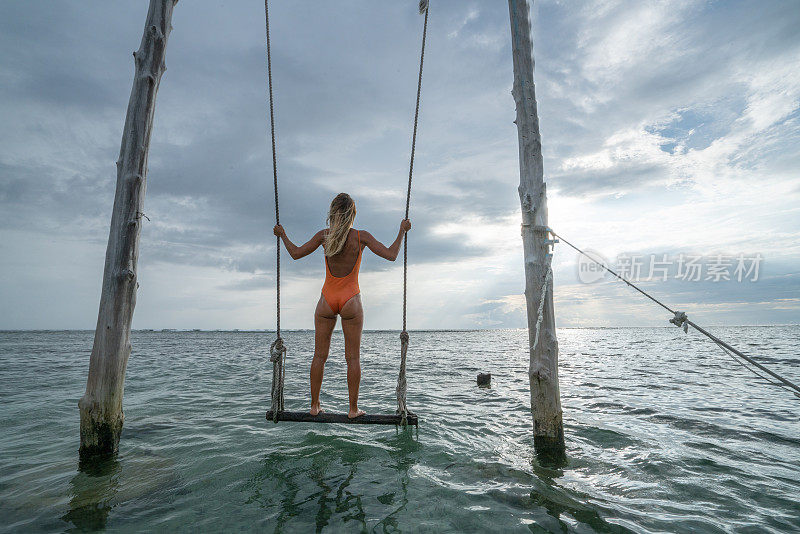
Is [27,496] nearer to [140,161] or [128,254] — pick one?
[128,254]

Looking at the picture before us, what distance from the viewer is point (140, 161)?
16.7 ft

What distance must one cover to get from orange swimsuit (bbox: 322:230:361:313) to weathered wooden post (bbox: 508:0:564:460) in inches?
94.0

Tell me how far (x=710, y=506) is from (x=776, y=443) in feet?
11.6

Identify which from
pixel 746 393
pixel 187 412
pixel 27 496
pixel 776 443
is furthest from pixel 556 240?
pixel 746 393

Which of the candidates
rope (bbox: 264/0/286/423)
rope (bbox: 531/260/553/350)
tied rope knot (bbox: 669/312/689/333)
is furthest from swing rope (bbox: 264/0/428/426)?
Answer: tied rope knot (bbox: 669/312/689/333)

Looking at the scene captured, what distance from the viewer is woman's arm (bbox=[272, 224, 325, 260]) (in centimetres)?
517

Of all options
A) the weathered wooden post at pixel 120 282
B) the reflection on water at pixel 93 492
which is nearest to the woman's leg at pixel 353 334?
the reflection on water at pixel 93 492

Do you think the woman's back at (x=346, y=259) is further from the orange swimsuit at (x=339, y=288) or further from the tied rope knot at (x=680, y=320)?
the tied rope knot at (x=680, y=320)

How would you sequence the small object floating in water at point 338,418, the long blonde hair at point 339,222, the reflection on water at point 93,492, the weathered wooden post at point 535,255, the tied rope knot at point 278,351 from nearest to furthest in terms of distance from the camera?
1. the reflection on water at point 93,492
2. the small object floating in water at point 338,418
3. the long blonde hair at point 339,222
4. the weathered wooden post at point 535,255
5. the tied rope knot at point 278,351

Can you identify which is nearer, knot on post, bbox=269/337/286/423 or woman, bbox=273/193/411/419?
woman, bbox=273/193/411/419

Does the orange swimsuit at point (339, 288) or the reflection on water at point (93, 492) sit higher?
the orange swimsuit at point (339, 288)

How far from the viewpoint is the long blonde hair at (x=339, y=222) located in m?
4.97

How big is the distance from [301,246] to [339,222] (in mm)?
704

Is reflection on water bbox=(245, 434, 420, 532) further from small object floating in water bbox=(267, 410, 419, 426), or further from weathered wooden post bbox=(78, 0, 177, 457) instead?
→ weathered wooden post bbox=(78, 0, 177, 457)
